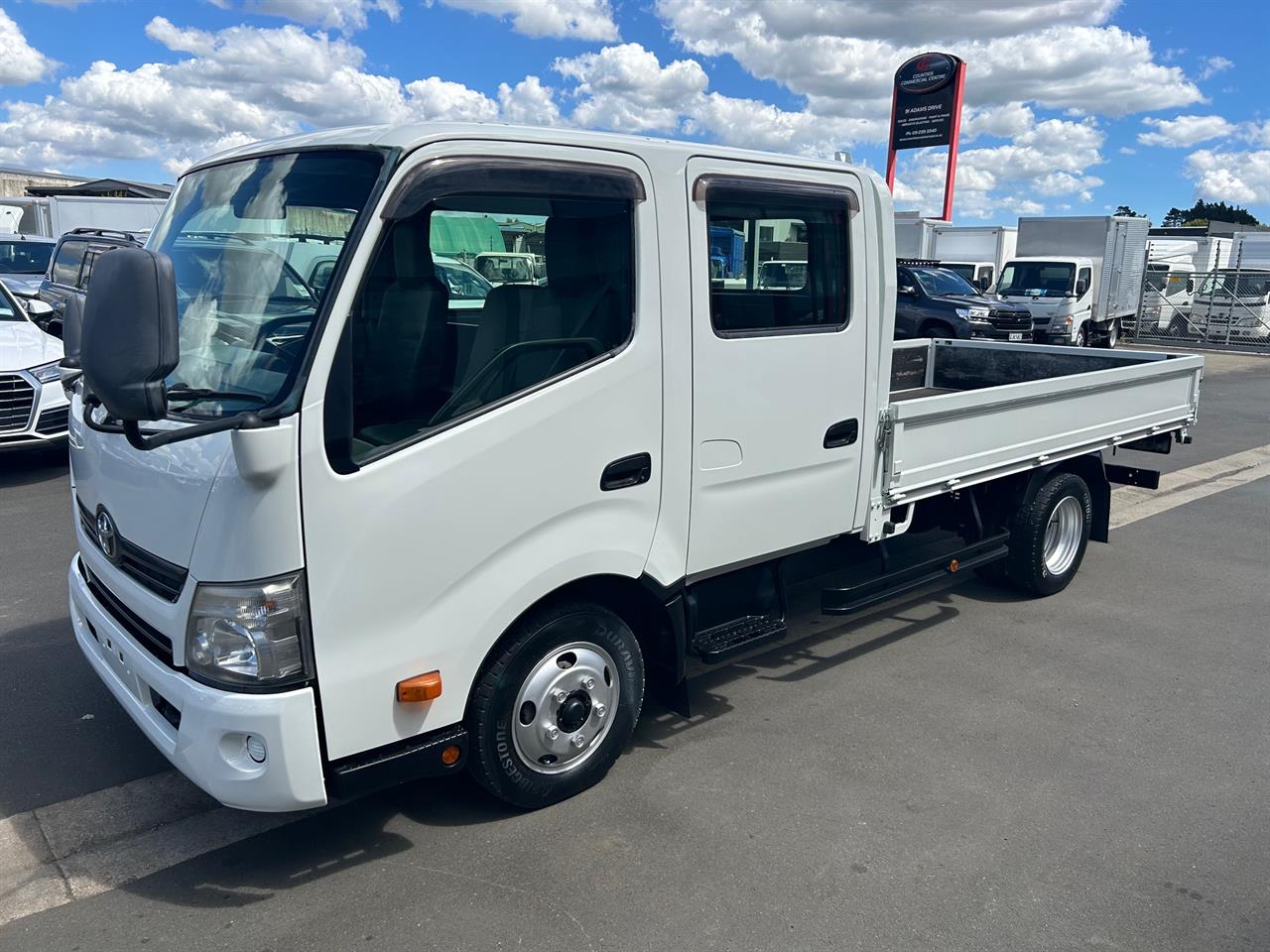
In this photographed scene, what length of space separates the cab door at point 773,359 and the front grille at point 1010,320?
14.7 metres

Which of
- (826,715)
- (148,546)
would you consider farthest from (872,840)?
(148,546)

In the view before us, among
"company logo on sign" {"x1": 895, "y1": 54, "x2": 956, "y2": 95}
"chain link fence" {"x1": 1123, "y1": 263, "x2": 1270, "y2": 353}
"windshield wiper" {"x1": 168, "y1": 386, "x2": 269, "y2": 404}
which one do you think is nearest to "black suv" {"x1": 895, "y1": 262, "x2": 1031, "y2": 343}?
"company logo on sign" {"x1": 895, "y1": 54, "x2": 956, "y2": 95}

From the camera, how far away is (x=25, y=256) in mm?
15539

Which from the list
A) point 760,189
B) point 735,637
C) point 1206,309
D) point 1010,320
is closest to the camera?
point 760,189

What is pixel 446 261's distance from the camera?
3164 mm

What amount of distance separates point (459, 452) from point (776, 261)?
5.38ft

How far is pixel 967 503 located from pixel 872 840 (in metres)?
2.57

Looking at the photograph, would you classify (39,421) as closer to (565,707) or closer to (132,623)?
(132,623)

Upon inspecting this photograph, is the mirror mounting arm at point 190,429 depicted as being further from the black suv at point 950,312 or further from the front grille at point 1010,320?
the front grille at point 1010,320

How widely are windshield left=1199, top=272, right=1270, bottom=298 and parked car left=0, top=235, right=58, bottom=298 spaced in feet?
87.7

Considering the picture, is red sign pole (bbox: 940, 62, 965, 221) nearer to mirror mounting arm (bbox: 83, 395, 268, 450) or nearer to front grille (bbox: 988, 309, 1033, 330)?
front grille (bbox: 988, 309, 1033, 330)

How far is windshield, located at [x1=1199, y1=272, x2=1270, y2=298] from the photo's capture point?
25.9m

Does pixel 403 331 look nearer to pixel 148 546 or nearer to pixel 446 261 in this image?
pixel 446 261

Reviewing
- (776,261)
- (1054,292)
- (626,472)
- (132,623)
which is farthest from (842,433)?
(1054,292)
